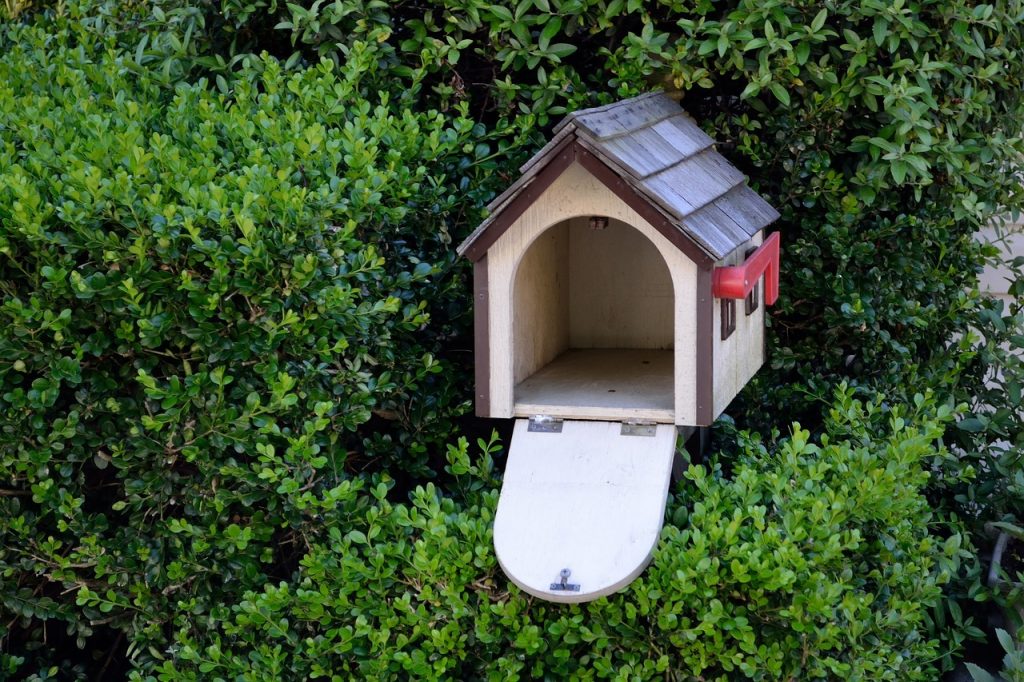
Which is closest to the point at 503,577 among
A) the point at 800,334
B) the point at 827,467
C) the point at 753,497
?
the point at 753,497

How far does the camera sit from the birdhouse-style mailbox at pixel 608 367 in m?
2.84

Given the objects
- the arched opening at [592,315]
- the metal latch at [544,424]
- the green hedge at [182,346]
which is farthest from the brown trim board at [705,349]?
the green hedge at [182,346]

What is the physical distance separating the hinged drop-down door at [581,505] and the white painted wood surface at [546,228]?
5.9 inches

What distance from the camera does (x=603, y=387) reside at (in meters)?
3.32

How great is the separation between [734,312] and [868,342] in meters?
0.82

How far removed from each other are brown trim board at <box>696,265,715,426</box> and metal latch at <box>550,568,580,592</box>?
561mm

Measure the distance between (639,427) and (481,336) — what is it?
474mm

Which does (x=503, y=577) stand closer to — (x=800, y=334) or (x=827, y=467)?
(x=827, y=467)

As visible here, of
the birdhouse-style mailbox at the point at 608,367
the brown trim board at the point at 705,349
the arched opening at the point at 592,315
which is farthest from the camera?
the arched opening at the point at 592,315

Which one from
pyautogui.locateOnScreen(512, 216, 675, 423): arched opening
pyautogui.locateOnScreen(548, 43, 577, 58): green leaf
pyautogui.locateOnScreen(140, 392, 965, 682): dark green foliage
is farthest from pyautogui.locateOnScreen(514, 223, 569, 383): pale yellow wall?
pyautogui.locateOnScreen(548, 43, 577, 58): green leaf

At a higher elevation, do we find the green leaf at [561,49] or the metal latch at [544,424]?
the green leaf at [561,49]

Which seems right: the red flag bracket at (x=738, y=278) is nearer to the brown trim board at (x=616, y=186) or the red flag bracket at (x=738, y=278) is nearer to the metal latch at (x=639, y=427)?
the brown trim board at (x=616, y=186)

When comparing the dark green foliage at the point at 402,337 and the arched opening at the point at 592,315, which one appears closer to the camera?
the dark green foliage at the point at 402,337

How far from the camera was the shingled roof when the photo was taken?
2857 millimetres
